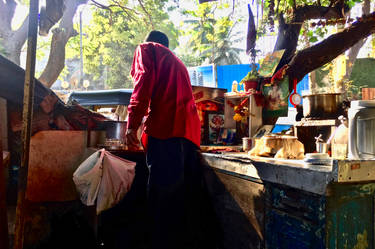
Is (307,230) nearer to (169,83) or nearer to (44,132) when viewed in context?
(169,83)

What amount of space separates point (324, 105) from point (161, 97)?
1657 mm

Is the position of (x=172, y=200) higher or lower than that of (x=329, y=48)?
lower

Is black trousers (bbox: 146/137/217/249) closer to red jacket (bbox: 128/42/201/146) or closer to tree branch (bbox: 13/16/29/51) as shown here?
red jacket (bbox: 128/42/201/146)

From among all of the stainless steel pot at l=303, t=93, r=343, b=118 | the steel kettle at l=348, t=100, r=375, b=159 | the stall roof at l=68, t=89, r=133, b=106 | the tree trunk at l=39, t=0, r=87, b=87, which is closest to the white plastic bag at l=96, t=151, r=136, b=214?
the stainless steel pot at l=303, t=93, r=343, b=118

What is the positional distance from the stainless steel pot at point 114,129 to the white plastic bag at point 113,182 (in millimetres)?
1022

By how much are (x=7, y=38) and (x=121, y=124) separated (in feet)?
20.8

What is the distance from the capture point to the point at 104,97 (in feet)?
25.4

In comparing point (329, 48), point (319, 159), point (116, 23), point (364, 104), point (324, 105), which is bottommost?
point (319, 159)

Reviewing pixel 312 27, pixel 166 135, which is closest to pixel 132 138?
pixel 166 135

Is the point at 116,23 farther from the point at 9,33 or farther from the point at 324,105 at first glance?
the point at 324,105

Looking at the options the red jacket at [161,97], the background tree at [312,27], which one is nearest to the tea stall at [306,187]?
the red jacket at [161,97]

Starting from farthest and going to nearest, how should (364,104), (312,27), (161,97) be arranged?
1. (312,27)
2. (161,97)
3. (364,104)

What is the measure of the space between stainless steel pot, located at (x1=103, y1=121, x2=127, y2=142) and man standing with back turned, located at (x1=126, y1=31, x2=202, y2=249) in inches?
66.9

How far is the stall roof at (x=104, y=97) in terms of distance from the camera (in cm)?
764
